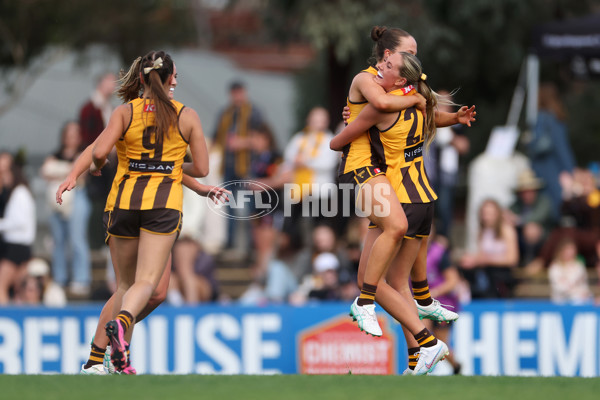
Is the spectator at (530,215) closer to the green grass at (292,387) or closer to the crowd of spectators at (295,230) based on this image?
the crowd of spectators at (295,230)

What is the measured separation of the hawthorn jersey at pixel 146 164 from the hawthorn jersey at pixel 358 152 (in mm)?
1060

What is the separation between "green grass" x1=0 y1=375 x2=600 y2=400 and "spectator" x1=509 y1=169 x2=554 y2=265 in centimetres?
697

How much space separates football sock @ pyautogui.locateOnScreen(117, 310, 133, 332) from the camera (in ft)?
22.6

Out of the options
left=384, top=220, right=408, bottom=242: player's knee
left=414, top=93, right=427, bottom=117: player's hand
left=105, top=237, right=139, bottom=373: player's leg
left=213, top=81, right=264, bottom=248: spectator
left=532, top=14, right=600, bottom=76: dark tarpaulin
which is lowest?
left=105, top=237, right=139, bottom=373: player's leg

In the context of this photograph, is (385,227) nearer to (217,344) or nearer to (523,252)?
(217,344)

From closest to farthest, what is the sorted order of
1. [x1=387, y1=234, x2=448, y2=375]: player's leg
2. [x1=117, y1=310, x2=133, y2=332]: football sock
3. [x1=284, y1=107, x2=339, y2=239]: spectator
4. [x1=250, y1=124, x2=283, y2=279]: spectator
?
[x1=117, y1=310, x2=133, y2=332]: football sock < [x1=387, y1=234, x2=448, y2=375]: player's leg < [x1=284, y1=107, x2=339, y2=239]: spectator < [x1=250, y1=124, x2=283, y2=279]: spectator

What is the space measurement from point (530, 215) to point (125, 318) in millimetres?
8309

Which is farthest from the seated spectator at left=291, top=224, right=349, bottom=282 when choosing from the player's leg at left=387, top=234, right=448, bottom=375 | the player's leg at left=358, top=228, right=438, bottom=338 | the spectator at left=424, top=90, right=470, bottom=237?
A: the player's leg at left=358, top=228, right=438, bottom=338

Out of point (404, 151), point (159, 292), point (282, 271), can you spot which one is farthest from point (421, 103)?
point (282, 271)

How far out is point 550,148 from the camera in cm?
1447

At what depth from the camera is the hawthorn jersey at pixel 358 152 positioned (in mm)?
7242

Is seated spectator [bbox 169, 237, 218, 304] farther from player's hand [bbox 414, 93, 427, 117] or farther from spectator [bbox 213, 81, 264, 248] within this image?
player's hand [bbox 414, 93, 427, 117]

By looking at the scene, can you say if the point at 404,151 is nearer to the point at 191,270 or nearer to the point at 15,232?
the point at 191,270

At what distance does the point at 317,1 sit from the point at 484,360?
660 centimetres
